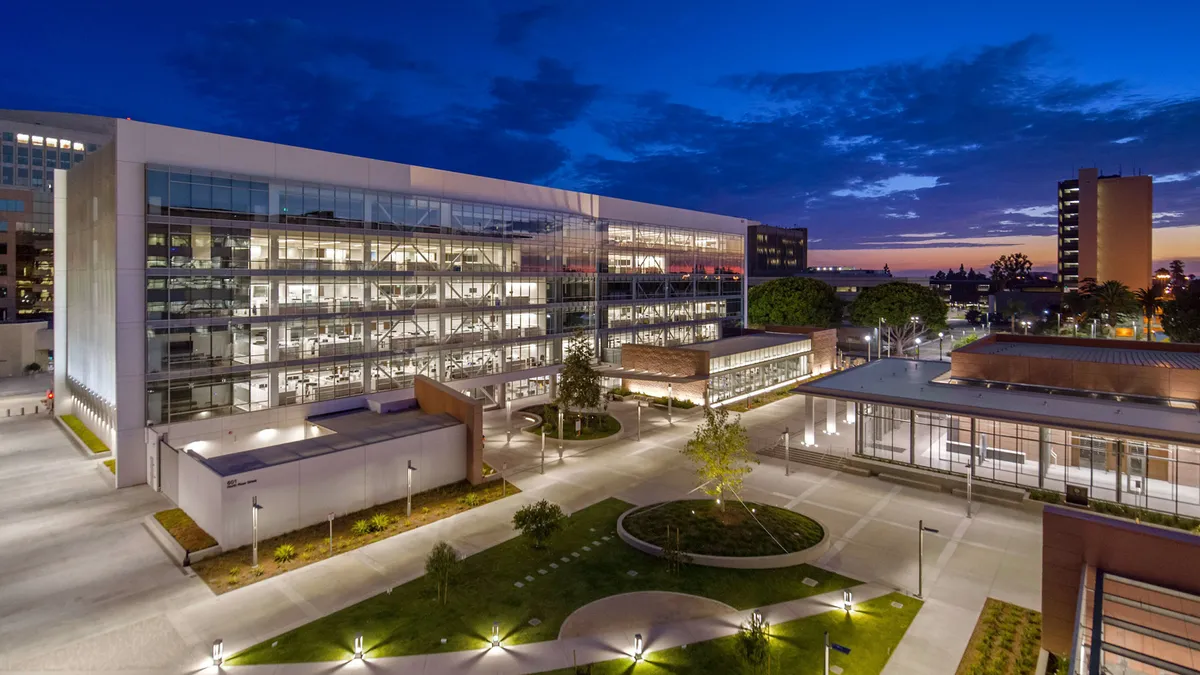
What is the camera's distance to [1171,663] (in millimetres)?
11227

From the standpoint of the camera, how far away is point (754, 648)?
16.8 m

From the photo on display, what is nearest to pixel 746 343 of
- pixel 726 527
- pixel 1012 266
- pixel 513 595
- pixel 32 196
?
pixel 726 527

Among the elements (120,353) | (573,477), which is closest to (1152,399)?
(573,477)

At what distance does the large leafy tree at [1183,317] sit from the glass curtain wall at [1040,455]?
53491mm

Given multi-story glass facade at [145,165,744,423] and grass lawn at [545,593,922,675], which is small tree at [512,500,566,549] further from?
multi-story glass facade at [145,165,744,423]

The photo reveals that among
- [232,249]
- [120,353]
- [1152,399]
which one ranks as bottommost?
[1152,399]

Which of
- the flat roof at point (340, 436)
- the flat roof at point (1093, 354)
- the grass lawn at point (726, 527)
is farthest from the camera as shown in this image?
the flat roof at point (1093, 354)

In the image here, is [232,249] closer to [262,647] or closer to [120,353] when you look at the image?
[120,353]

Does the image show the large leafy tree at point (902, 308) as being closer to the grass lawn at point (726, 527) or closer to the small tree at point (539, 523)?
the grass lawn at point (726, 527)

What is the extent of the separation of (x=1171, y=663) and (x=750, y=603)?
11.7m

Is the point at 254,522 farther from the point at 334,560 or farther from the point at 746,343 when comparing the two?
the point at 746,343

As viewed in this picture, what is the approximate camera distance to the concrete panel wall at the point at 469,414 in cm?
3356

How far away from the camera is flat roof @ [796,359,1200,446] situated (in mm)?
27938

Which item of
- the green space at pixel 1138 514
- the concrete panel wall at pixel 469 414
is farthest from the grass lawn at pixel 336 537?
the green space at pixel 1138 514
